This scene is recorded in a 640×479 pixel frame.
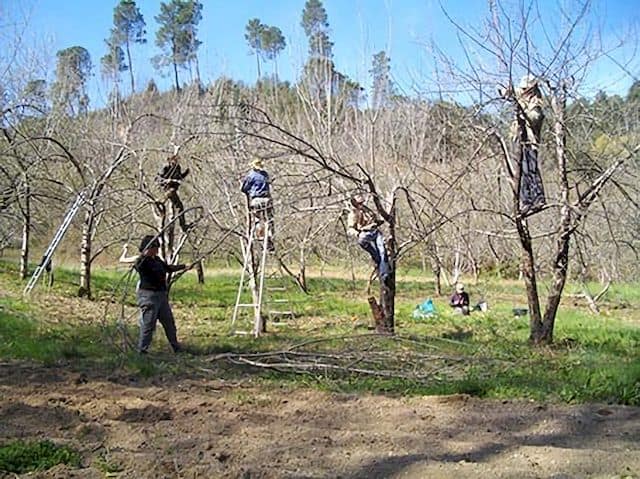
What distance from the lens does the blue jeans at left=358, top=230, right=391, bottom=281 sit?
1062 cm

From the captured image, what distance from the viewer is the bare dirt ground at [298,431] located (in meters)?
4.38

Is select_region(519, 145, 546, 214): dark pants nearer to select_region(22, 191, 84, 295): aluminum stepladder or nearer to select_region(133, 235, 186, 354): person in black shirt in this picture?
select_region(133, 235, 186, 354): person in black shirt

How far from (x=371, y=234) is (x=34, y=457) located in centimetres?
675

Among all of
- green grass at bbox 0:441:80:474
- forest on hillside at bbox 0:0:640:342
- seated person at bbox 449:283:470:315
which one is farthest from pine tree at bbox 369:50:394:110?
green grass at bbox 0:441:80:474

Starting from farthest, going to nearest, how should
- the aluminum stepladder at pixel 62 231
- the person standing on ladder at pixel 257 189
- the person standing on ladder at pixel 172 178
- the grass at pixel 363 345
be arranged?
the person standing on ladder at pixel 172 178 < the person standing on ladder at pixel 257 189 < the aluminum stepladder at pixel 62 231 < the grass at pixel 363 345

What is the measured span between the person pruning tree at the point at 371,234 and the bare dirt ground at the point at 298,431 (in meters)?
3.87

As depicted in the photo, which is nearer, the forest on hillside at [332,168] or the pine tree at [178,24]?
the forest on hillside at [332,168]

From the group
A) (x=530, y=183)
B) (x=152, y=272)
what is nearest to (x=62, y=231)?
(x=152, y=272)

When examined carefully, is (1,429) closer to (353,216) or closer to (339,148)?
(353,216)

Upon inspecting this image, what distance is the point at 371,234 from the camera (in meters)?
10.6

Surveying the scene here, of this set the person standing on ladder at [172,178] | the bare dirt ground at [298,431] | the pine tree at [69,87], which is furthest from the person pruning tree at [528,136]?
the pine tree at [69,87]

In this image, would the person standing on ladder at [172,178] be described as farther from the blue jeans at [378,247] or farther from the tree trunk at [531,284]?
the tree trunk at [531,284]

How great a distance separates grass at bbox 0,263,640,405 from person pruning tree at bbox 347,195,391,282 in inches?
42.2

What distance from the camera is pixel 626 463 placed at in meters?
4.50
